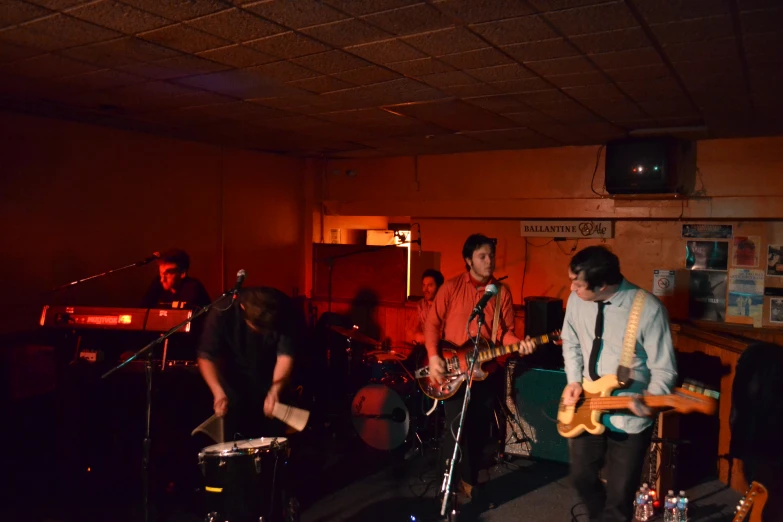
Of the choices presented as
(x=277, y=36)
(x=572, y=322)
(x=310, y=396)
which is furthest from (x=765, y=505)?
(x=310, y=396)

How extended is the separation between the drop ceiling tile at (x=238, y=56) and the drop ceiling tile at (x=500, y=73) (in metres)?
1.31

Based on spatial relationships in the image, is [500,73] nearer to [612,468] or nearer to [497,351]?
[497,351]

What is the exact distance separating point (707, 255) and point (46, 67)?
6.43 meters

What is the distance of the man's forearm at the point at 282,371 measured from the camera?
3.81 metres

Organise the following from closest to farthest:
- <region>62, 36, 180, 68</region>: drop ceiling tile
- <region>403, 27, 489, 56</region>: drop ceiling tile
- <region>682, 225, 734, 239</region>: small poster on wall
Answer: <region>403, 27, 489, 56</region>: drop ceiling tile
<region>62, 36, 180, 68</region>: drop ceiling tile
<region>682, 225, 734, 239</region>: small poster on wall

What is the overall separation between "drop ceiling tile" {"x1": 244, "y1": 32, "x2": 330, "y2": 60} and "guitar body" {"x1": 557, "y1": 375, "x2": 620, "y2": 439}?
2.43m

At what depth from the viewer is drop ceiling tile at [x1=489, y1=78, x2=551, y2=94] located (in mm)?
4245

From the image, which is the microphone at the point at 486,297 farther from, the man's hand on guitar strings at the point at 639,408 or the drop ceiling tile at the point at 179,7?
the drop ceiling tile at the point at 179,7

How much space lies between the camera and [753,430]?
319 cm

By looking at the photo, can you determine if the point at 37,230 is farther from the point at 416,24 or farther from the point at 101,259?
the point at 416,24

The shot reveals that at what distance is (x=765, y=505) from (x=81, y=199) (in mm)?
6065

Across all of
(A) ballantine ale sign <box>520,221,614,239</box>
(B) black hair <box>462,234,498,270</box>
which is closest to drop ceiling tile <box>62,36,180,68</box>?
A: (B) black hair <box>462,234,498,270</box>

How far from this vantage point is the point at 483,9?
116 inches

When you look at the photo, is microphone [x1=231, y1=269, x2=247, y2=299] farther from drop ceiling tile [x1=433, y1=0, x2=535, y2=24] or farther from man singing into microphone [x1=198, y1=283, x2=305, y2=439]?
drop ceiling tile [x1=433, y1=0, x2=535, y2=24]
